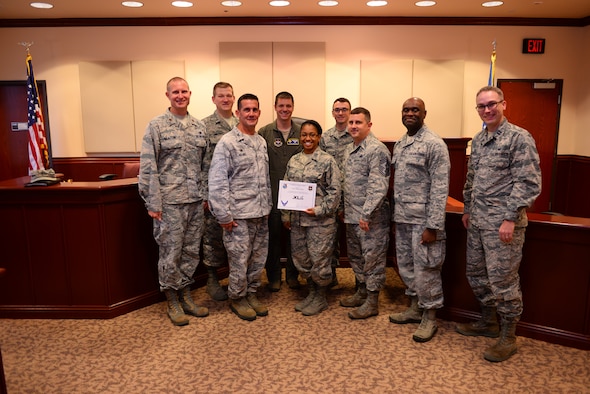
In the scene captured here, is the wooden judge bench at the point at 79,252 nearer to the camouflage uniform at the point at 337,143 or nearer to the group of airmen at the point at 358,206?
the group of airmen at the point at 358,206

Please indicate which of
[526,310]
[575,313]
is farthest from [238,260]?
[575,313]

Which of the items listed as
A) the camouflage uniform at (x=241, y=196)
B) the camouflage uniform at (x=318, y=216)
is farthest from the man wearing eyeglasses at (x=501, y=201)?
the camouflage uniform at (x=241, y=196)

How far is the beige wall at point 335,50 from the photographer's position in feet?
21.6

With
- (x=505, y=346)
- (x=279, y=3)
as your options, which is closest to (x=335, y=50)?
(x=279, y=3)

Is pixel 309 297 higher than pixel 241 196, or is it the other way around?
pixel 241 196

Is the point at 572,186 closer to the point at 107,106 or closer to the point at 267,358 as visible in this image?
the point at 267,358

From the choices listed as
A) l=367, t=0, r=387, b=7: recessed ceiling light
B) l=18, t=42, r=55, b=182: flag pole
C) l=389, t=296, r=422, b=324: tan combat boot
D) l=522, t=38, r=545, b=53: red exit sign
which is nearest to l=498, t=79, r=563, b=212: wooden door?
l=522, t=38, r=545, b=53: red exit sign

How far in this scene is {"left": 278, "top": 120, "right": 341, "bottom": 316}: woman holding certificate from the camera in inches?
129

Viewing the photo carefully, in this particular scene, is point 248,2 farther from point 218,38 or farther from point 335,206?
point 335,206

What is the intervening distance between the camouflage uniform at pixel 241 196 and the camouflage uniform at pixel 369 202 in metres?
0.65

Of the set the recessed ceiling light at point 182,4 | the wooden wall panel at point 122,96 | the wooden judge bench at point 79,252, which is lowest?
the wooden judge bench at point 79,252

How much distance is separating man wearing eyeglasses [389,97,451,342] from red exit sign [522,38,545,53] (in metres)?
4.77

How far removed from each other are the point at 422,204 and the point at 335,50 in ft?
14.2

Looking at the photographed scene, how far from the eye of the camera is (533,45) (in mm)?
→ 6602
